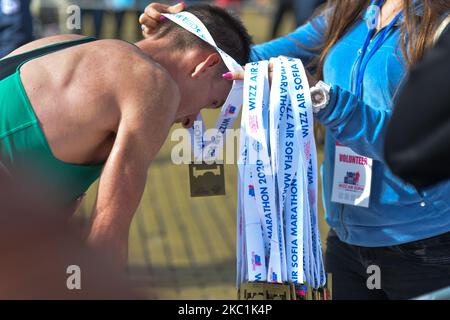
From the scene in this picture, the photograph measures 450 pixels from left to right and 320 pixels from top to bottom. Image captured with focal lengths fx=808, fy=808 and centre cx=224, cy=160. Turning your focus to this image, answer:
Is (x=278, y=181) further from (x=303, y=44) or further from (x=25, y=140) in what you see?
(x=303, y=44)

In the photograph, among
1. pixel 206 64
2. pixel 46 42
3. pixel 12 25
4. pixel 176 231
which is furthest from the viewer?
pixel 176 231

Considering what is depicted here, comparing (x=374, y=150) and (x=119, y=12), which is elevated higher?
(x=119, y=12)

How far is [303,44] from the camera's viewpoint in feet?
9.73

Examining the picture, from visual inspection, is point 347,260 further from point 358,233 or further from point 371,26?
point 371,26

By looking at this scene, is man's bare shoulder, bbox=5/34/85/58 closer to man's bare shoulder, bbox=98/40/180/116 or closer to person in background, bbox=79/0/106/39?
man's bare shoulder, bbox=98/40/180/116

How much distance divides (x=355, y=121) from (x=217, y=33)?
0.59 metres

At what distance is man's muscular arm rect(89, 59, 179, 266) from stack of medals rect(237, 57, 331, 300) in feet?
0.83

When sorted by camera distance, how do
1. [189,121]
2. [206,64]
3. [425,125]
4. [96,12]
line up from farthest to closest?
[96,12]
[189,121]
[206,64]
[425,125]

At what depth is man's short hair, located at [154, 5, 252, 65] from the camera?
8.38 ft

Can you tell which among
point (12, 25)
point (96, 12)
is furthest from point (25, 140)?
point (96, 12)

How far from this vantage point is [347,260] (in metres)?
2.77

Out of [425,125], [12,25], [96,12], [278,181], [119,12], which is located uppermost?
[119,12]

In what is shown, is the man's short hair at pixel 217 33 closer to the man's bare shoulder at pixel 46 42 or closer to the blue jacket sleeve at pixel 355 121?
the man's bare shoulder at pixel 46 42

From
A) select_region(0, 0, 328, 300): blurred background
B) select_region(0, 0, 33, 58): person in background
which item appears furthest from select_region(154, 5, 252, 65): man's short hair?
select_region(0, 0, 33, 58): person in background
